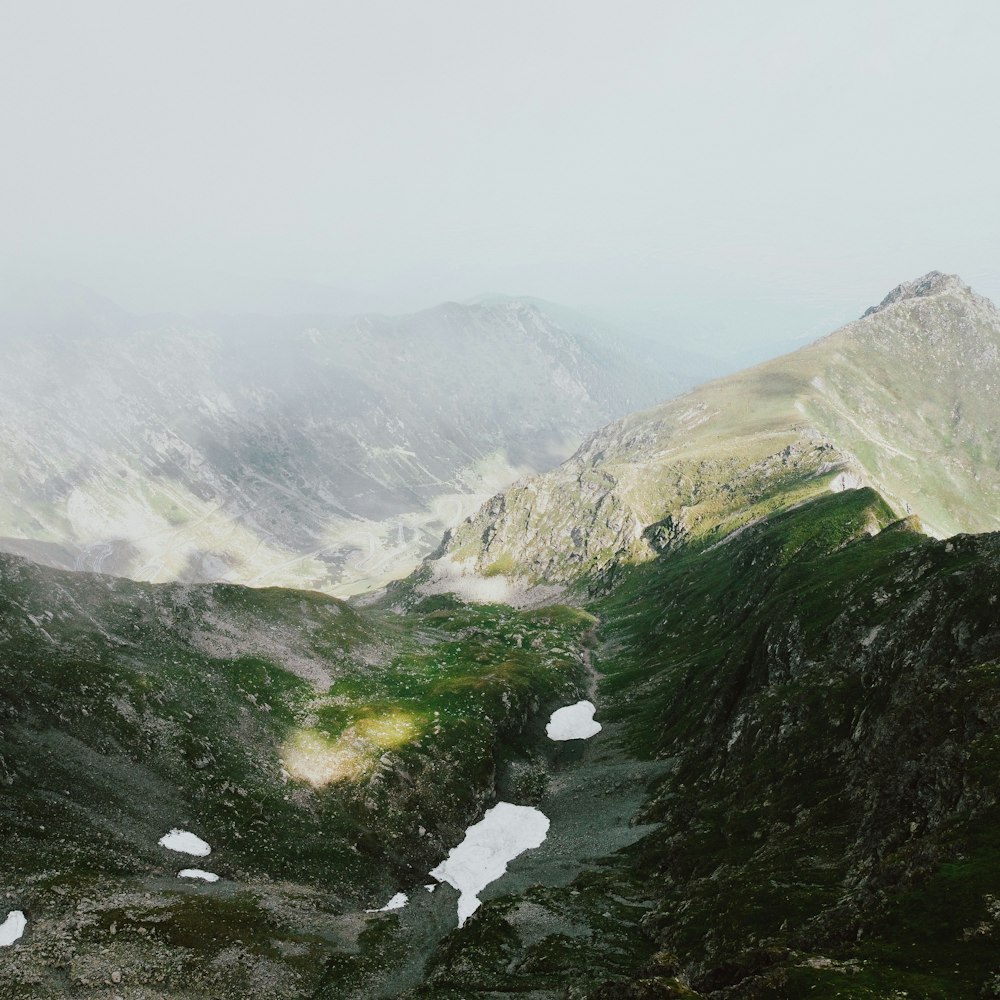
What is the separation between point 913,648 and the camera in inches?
3137

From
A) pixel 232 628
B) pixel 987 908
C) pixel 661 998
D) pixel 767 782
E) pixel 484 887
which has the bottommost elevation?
pixel 484 887

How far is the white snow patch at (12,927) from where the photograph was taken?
5865cm

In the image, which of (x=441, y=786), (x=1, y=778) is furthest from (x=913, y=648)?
(x=1, y=778)

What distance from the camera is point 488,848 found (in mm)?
106562

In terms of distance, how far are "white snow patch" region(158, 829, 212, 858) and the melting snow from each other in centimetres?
7851

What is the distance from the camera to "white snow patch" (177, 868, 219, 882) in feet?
259

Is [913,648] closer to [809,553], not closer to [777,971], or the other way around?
[777,971]

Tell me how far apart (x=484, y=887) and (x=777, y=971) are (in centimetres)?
6150

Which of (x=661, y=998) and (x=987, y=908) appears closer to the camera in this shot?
(x=987, y=908)

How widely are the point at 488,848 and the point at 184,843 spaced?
44832 mm

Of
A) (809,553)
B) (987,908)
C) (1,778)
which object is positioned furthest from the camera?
(809,553)

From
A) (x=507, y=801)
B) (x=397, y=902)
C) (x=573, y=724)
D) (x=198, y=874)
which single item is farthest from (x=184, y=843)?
(x=573, y=724)

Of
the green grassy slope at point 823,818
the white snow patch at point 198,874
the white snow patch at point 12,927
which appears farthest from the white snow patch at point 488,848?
the white snow patch at point 12,927

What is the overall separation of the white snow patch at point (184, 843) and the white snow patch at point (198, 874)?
8.71ft
